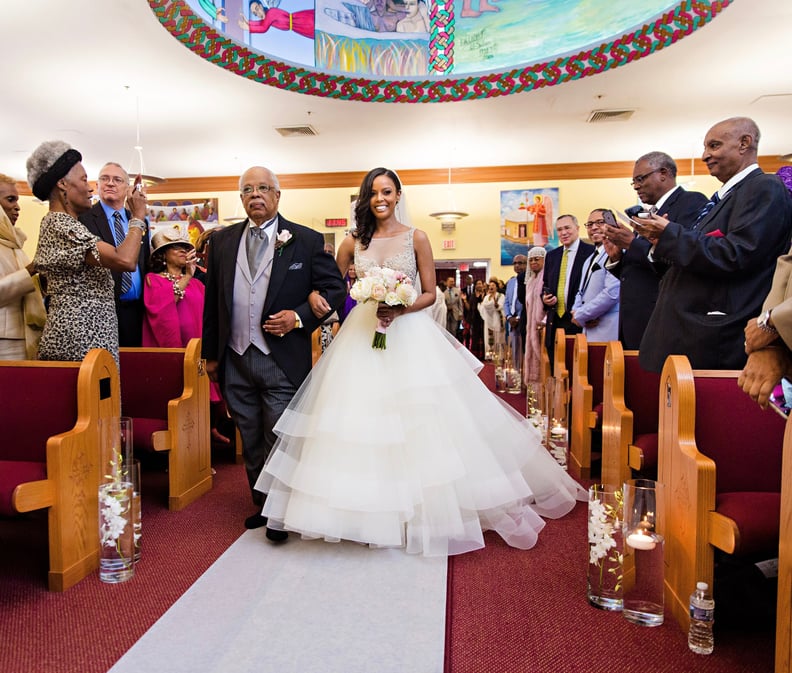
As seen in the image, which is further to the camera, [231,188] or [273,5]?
[231,188]

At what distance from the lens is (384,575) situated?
8.63ft

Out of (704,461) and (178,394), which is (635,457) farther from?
(178,394)

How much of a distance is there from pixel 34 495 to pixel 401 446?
1.51 meters

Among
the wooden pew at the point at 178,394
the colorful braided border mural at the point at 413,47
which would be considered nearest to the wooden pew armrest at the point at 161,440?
the wooden pew at the point at 178,394

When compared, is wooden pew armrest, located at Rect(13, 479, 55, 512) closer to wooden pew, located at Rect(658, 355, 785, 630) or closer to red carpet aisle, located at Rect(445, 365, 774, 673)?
red carpet aisle, located at Rect(445, 365, 774, 673)

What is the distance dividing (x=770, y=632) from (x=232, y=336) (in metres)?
2.61

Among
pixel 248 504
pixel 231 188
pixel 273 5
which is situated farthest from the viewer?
pixel 231 188

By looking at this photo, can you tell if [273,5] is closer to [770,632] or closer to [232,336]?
[232,336]

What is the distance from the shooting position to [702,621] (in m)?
2.05

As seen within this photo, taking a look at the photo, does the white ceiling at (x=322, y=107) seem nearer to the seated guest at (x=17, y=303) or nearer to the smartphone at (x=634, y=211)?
the seated guest at (x=17, y=303)

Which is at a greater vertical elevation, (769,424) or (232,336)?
(232,336)

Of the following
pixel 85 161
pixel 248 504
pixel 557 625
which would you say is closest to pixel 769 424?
pixel 557 625

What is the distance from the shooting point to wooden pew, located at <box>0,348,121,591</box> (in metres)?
2.49

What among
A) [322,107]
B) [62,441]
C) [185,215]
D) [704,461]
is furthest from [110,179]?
[185,215]
